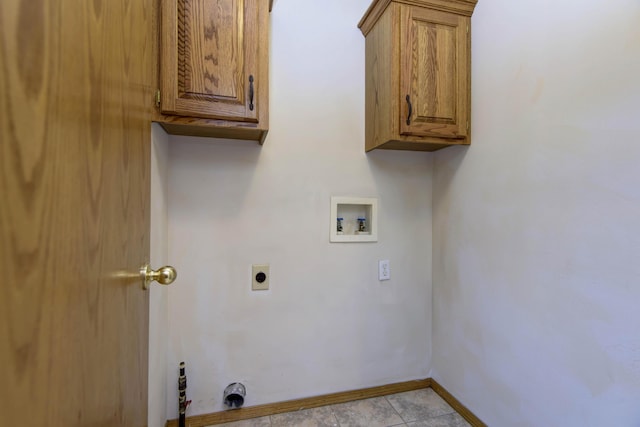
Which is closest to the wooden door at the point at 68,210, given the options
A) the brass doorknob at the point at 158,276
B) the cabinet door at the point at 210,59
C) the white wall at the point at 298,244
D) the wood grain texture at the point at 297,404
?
the brass doorknob at the point at 158,276

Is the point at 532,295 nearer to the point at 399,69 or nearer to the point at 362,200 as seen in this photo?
→ the point at 362,200

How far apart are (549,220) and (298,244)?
1.19m

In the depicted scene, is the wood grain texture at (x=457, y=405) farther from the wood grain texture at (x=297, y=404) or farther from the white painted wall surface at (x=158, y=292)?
the white painted wall surface at (x=158, y=292)

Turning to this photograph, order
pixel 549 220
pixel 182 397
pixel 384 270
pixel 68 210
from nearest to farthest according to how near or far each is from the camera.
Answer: pixel 68 210, pixel 549 220, pixel 182 397, pixel 384 270

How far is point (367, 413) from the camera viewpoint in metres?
1.65

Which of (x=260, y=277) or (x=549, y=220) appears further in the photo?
(x=260, y=277)

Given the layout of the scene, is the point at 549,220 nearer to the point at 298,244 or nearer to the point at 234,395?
the point at 298,244

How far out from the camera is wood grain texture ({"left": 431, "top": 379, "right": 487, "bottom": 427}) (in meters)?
1.55

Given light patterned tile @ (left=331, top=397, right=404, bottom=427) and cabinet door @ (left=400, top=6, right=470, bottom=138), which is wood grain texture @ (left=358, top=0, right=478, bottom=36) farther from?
light patterned tile @ (left=331, top=397, right=404, bottom=427)

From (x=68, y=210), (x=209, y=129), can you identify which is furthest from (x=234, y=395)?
(x=68, y=210)

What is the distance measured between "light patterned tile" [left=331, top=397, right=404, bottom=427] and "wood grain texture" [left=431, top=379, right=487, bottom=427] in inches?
13.8

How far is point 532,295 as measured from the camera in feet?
4.16

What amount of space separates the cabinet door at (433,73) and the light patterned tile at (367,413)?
1560 mm

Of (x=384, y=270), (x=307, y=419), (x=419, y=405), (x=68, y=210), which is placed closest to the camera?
(x=68, y=210)
